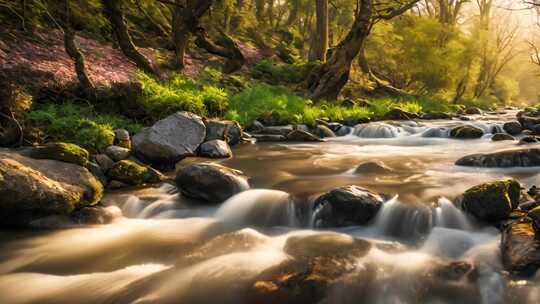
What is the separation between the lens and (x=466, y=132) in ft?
41.4

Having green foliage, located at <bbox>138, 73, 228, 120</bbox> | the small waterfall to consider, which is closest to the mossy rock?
the small waterfall

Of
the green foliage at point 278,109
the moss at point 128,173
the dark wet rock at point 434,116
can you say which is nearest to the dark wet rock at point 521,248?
the moss at point 128,173

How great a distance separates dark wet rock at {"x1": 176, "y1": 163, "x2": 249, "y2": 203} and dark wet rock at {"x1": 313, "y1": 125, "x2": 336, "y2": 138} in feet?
23.7

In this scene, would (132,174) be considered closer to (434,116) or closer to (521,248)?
(521,248)

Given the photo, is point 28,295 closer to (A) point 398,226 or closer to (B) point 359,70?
(A) point 398,226

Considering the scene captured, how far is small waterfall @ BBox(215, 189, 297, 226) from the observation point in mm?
5258

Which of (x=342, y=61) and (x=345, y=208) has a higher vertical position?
(x=342, y=61)

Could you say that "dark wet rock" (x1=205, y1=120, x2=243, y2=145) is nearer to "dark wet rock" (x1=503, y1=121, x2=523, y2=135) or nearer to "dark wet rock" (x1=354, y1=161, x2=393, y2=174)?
"dark wet rock" (x1=354, y1=161, x2=393, y2=174)

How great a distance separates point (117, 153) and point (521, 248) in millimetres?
6155

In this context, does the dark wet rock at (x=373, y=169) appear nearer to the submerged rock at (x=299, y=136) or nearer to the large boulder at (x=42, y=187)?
the submerged rock at (x=299, y=136)

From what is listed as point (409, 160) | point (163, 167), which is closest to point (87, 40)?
point (163, 167)

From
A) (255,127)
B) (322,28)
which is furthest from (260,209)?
(322,28)

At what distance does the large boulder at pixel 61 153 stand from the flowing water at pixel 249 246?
0.69m

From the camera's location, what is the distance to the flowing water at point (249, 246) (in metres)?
3.50
